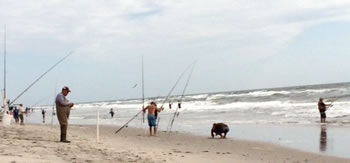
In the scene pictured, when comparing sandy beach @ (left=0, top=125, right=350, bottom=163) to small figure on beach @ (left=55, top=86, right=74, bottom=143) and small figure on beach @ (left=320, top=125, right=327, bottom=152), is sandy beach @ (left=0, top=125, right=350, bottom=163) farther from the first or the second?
small figure on beach @ (left=320, top=125, right=327, bottom=152)

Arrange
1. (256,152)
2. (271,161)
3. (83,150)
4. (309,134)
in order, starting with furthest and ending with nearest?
1. (309,134)
2. (256,152)
3. (271,161)
4. (83,150)

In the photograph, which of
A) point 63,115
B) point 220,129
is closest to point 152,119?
point 220,129

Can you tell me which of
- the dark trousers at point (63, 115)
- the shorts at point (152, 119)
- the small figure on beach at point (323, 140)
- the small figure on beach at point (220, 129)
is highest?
the dark trousers at point (63, 115)

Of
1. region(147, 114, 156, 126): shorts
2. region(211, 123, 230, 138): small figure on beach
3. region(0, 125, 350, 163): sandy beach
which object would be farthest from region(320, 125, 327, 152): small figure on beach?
region(147, 114, 156, 126): shorts

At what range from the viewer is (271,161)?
31.9 feet

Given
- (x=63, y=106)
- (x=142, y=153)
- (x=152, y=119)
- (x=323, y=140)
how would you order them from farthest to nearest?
(x=152, y=119) < (x=323, y=140) < (x=63, y=106) < (x=142, y=153)

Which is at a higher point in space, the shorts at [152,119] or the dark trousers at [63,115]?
the dark trousers at [63,115]

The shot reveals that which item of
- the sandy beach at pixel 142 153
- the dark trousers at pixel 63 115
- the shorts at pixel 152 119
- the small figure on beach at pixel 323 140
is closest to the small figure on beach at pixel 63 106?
the dark trousers at pixel 63 115

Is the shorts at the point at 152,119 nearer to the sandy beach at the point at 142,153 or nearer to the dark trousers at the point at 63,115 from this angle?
the sandy beach at the point at 142,153

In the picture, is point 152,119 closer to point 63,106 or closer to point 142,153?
point 63,106

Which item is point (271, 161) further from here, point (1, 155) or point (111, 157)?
point (1, 155)

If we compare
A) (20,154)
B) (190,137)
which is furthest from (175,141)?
(20,154)

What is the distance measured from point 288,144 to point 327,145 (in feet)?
3.75

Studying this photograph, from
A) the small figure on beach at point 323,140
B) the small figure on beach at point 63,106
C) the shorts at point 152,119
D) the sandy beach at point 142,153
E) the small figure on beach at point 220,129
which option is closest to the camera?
the sandy beach at point 142,153
